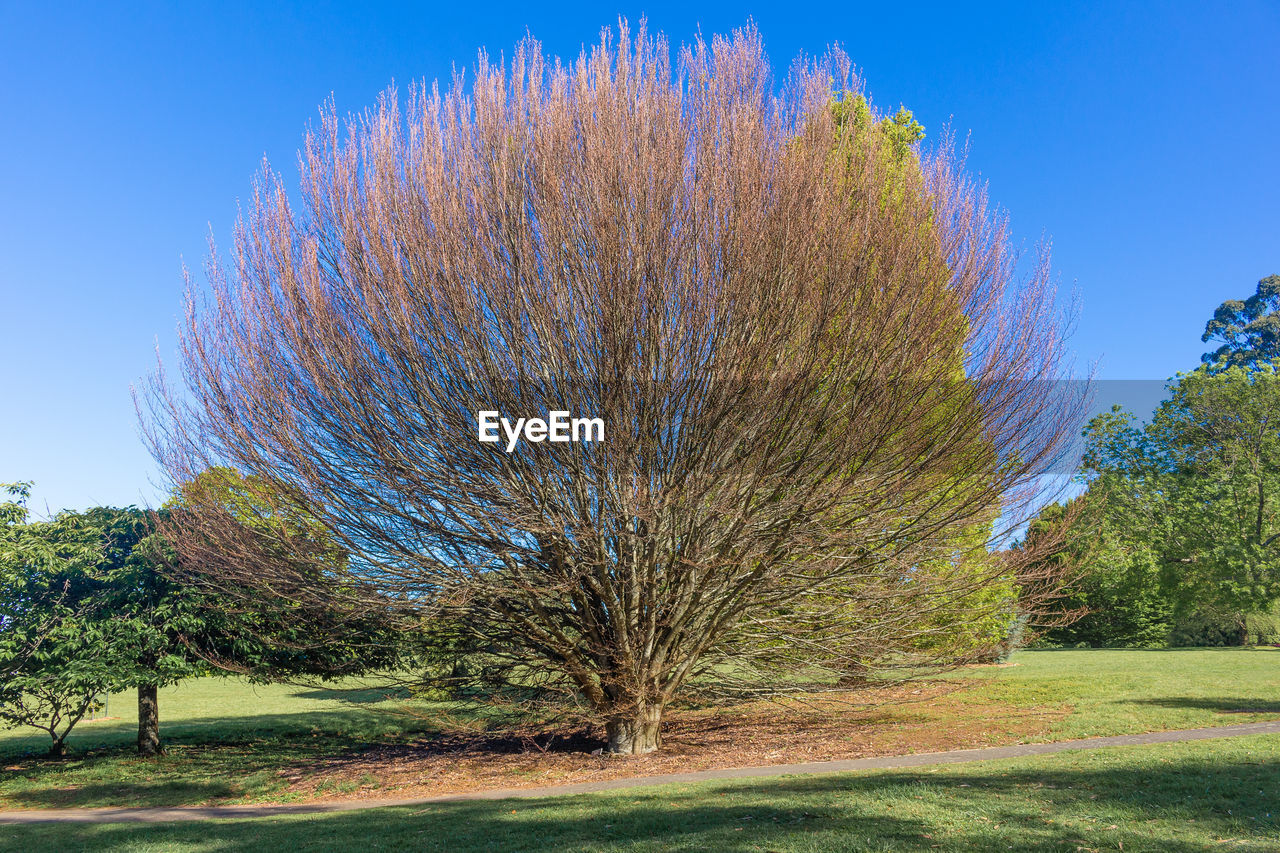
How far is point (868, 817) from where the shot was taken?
653cm

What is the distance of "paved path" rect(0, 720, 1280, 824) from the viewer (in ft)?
31.6

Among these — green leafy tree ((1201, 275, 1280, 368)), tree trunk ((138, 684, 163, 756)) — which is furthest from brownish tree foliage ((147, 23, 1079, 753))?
green leafy tree ((1201, 275, 1280, 368))

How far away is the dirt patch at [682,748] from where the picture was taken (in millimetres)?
10945

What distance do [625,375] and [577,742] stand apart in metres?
7.07

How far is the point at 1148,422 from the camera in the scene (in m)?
30.8

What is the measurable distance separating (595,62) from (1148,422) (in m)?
29.1

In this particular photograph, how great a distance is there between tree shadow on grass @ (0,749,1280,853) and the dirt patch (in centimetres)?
198

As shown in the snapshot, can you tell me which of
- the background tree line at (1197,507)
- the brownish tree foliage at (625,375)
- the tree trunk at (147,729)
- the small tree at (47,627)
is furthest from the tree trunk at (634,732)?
the background tree line at (1197,507)

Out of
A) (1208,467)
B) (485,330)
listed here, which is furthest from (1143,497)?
(485,330)

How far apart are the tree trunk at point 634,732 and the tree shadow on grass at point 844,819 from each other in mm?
2769

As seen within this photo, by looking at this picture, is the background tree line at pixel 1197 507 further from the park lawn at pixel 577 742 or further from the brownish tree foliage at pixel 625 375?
the brownish tree foliage at pixel 625 375

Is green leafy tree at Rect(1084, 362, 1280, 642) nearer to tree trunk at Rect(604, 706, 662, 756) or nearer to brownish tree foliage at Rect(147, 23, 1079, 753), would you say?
brownish tree foliage at Rect(147, 23, 1079, 753)

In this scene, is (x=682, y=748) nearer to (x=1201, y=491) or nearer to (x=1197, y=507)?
(x=1197, y=507)

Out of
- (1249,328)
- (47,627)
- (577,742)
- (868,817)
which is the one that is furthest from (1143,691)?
(1249,328)
